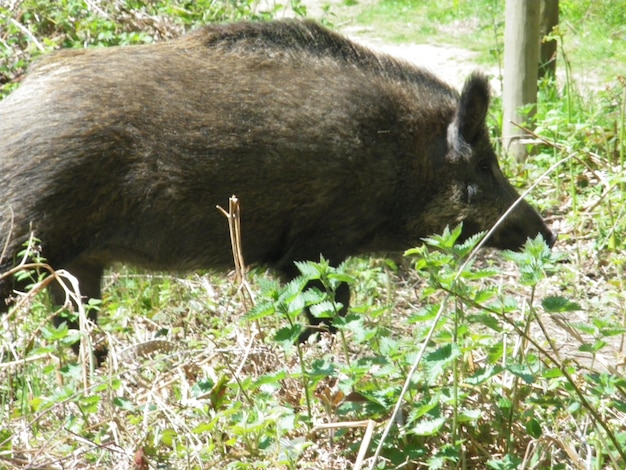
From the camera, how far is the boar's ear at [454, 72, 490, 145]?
17.8 ft

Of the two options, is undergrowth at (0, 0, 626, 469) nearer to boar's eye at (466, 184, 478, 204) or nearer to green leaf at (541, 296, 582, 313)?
green leaf at (541, 296, 582, 313)

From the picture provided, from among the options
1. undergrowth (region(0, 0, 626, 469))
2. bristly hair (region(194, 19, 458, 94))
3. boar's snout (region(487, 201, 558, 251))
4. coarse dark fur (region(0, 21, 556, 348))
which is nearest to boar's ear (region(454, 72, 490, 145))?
coarse dark fur (region(0, 21, 556, 348))

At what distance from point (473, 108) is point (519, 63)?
184 centimetres

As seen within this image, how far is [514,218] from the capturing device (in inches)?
229

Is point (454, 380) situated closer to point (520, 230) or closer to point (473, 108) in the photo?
point (473, 108)

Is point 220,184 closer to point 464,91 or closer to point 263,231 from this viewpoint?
point 263,231

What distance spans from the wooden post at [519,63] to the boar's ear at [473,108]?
1465mm

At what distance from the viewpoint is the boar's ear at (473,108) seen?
5418mm

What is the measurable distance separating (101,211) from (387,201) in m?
1.64

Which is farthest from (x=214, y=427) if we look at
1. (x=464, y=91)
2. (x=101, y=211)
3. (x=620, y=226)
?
(x=620, y=226)

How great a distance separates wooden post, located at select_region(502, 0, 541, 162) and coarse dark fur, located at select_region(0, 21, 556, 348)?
148 cm

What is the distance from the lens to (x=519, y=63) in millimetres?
7168

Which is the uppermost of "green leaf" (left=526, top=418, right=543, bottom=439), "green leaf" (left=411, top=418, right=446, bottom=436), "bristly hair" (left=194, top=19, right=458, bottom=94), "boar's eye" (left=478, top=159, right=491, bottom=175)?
"bristly hair" (left=194, top=19, right=458, bottom=94)

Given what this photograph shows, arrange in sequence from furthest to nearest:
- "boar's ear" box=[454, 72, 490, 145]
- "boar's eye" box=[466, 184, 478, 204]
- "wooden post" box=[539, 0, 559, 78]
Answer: "wooden post" box=[539, 0, 559, 78]
"boar's eye" box=[466, 184, 478, 204]
"boar's ear" box=[454, 72, 490, 145]
